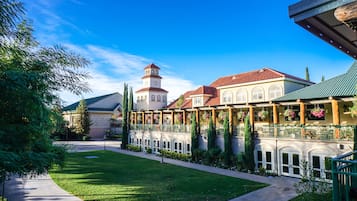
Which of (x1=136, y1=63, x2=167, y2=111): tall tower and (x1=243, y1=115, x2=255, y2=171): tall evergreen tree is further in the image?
(x1=136, y1=63, x2=167, y2=111): tall tower

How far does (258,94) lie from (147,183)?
577 inches

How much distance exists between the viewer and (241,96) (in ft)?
75.9

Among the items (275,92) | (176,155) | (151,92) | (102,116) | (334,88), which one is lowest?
(176,155)

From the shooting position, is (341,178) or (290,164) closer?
(341,178)

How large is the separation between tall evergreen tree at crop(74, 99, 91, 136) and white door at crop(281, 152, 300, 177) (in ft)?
112

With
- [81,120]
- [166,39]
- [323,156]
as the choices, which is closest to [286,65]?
[166,39]

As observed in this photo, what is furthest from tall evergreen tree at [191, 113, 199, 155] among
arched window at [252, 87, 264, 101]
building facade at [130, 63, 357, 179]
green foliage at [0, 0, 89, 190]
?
green foliage at [0, 0, 89, 190]

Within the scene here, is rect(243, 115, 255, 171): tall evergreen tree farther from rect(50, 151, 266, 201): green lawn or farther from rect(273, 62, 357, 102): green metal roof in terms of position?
rect(273, 62, 357, 102): green metal roof

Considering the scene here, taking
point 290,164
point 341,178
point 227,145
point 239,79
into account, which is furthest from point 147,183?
point 239,79

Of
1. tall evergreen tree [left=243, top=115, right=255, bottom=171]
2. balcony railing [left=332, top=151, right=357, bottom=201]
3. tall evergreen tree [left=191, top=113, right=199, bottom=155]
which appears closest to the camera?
balcony railing [left=332, top=151, right=357, bottom=201]

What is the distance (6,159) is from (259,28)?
20692 mm

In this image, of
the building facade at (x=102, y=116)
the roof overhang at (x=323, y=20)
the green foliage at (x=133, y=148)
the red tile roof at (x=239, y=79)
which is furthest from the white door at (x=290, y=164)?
the building facade at (x=102, y=116)

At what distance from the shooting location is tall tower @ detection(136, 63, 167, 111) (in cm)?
3456

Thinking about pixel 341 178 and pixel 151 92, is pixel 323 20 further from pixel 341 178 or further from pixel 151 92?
pixel 151 92
